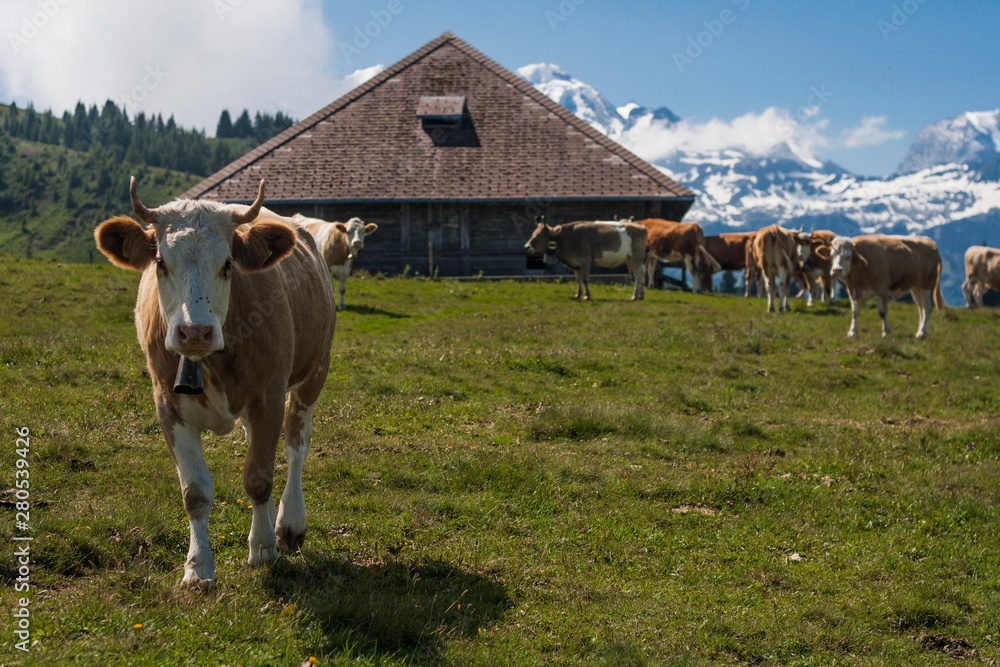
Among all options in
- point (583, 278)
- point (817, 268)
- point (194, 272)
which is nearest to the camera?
point (194, 272)

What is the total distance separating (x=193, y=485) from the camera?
236 inches

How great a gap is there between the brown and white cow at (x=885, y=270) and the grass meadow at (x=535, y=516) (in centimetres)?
524

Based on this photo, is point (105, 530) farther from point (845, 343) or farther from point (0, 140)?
point (0, 140)

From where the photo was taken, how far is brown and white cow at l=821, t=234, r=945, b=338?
20.4m

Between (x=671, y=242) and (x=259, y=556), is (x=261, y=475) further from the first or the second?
(x=671, y=242)

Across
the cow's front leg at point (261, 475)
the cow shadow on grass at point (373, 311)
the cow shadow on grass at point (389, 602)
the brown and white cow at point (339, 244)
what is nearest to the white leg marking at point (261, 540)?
the cow's front leg at point (261, 475)

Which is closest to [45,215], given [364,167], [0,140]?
[0,140]

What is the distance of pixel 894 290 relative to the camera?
21.2 meters

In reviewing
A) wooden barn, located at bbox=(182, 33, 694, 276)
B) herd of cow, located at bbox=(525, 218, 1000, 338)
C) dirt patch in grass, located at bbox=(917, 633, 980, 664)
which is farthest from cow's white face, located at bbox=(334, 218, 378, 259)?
dirt patch in grass, located at bbox=(917, 633, 980, 664)

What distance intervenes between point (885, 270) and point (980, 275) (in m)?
15.2

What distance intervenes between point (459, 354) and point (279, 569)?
27.6ft

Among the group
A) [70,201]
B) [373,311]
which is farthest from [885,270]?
[70,201]

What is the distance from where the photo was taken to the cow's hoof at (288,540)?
22.5 ft

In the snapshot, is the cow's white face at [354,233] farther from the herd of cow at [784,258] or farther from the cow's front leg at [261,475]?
the cow's front leg at [261,475]
